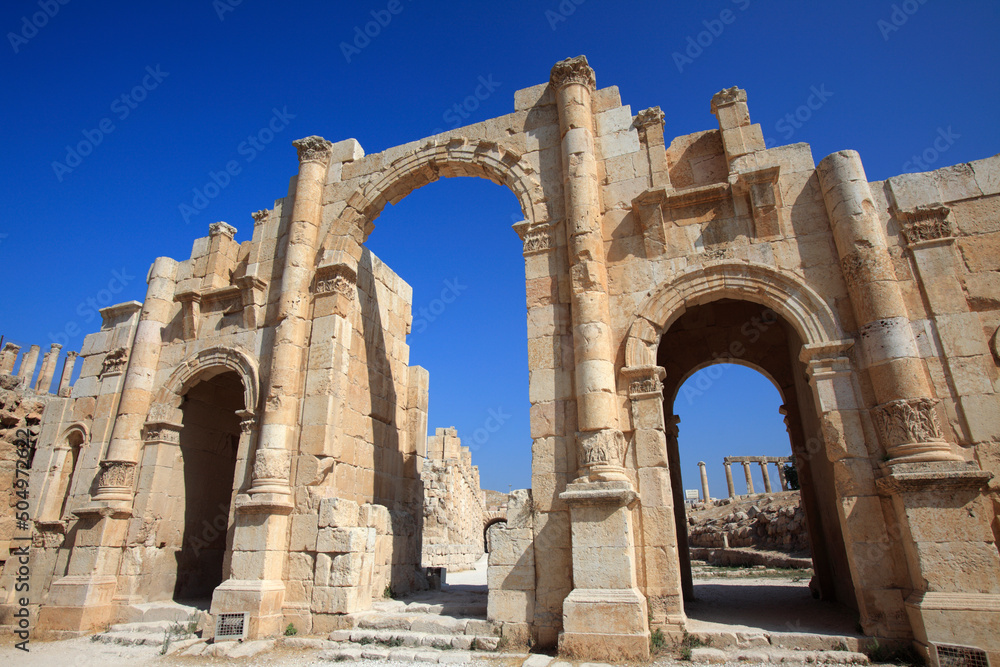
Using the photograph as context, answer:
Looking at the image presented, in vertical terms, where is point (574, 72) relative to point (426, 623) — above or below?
above

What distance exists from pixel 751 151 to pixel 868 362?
3.33 meters

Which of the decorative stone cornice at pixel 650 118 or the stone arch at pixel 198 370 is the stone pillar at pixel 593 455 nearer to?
the decorative stone cornice at pixel 650 118

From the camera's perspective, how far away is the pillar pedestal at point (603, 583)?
18.9 feet

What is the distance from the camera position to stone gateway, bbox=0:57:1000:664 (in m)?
6.03


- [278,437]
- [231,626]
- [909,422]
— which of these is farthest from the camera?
[278,437]

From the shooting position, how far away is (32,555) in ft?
32.2

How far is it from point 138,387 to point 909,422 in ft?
38.5

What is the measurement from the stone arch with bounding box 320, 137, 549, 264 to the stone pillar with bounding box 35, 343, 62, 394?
30762mm

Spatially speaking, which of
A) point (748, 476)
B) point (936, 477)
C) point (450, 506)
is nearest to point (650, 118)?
point (936, 477)

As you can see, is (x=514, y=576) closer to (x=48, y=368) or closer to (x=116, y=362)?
(x=116, y=362)

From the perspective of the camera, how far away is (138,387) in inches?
390

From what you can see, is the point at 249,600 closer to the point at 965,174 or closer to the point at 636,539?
the point at 636,539

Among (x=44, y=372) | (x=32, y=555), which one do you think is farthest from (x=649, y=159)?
(x=44, y=372)

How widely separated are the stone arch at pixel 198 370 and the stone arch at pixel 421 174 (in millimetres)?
2265
